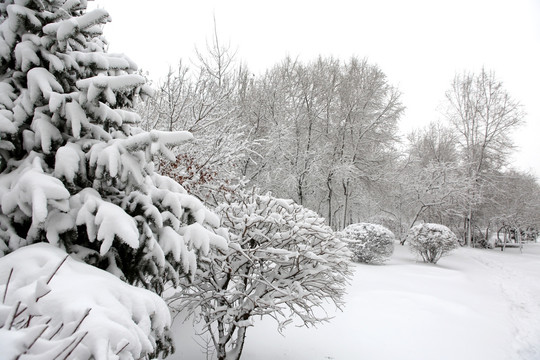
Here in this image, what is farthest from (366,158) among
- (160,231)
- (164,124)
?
(160,231)

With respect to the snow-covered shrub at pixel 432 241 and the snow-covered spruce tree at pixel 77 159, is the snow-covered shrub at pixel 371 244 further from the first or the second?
the snow-covered spruce tree at pixel 77 159

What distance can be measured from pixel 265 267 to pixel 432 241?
11.4 m

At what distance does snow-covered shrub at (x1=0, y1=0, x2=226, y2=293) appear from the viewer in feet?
7.02

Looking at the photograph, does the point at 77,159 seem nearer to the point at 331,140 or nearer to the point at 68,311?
the point at 68,311

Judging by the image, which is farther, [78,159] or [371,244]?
[371,244]

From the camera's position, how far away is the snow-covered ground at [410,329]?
5.04 metres

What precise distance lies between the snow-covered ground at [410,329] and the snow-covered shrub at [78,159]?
8.94 feet

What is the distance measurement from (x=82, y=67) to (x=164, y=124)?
582 centimetres

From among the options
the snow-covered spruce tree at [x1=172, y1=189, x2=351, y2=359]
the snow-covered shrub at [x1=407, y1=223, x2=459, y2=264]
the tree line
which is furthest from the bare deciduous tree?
the snow-covered spruce tree at [x1=172, y1=189, x2=351, y2=359]

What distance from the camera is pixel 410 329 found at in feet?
19.3

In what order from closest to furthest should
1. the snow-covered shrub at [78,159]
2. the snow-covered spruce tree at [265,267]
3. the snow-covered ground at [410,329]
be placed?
the snow-covered shrub at [78,159]
the snow-covered spruce tree at [265,267]
the snow-covered ground at [410,329]

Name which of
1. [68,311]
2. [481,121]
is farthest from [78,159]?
[481,121]

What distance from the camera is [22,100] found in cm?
239

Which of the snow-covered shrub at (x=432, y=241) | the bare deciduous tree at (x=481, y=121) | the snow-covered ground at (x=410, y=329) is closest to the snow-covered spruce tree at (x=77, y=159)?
the snow-covered ground at (x=410, y=329)
